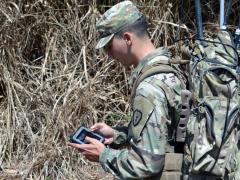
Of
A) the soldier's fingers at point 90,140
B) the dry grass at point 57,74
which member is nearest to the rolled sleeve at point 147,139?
the soldier's fingers at point 90,140

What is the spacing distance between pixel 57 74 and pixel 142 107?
2936mm

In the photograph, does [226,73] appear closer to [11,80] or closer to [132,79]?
[132,79]

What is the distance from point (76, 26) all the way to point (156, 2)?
2.57 feet

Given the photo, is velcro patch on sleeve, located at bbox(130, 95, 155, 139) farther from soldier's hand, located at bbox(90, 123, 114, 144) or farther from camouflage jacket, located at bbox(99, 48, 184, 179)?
soldier's hand, located at bbox(90, 123, 114, 144)

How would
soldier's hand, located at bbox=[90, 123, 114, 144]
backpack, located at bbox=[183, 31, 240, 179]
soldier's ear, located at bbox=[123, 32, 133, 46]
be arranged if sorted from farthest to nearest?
soldier's hand, located at bbox=[90, 123, 114, 144] < soldier's ear, located at bbox=[123, 32, 133, 46] < backpack, located at bbox=[183, 31, 240, 179]

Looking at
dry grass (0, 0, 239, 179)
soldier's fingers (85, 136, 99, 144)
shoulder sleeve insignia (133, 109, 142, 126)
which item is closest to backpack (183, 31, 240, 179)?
shoulder sleeve insignia (133, 109, 142, 126)

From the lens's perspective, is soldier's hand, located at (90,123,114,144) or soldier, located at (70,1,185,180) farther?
soldier's hand, located at (90,123,114,144)

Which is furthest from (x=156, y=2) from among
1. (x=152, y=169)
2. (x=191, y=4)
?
(x=152, y=169)

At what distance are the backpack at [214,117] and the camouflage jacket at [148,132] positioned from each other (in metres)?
0.10

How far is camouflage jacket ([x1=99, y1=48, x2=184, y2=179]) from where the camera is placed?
2.13 meters

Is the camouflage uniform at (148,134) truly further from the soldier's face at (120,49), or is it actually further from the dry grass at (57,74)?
the dry grass at (57,74)

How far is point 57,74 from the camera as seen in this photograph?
4992 millimetres

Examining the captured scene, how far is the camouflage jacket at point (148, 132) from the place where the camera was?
2.13 m

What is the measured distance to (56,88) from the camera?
4.95 m
